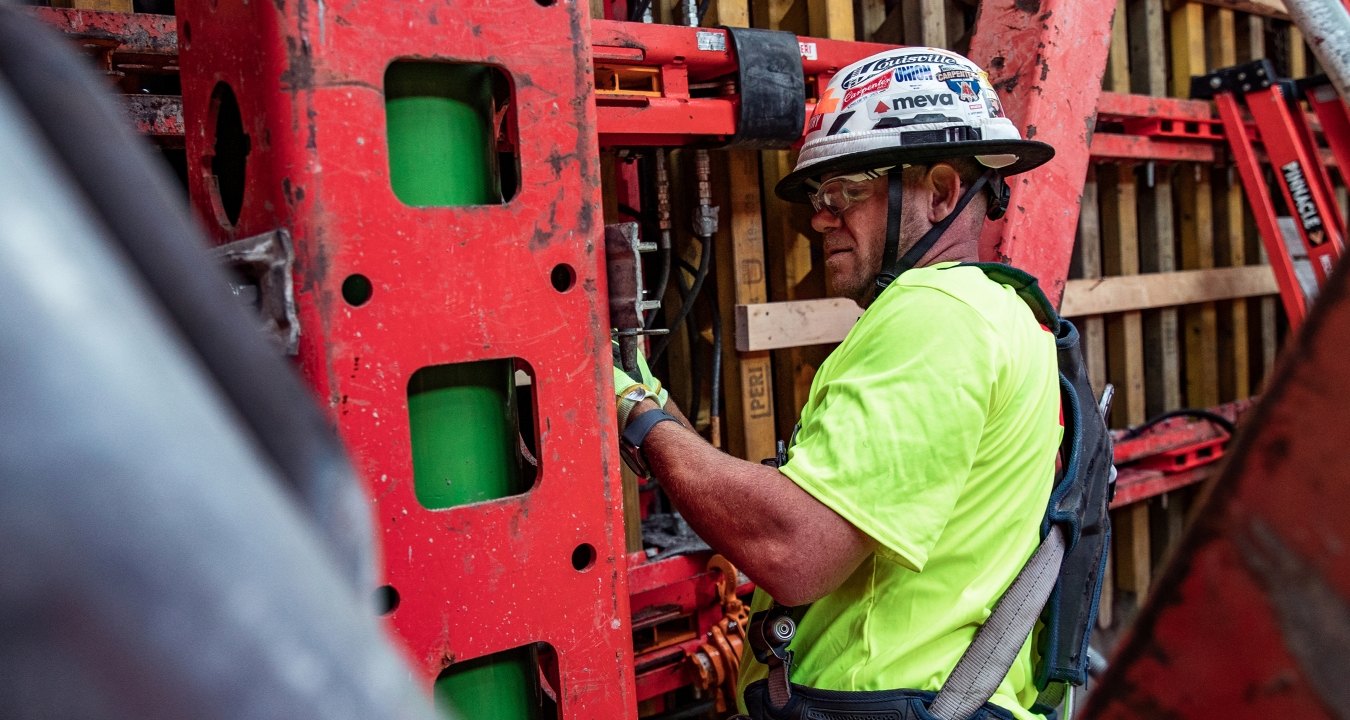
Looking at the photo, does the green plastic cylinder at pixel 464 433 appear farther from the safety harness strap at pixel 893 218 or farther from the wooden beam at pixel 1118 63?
the wooden beam at pixel 1118 63

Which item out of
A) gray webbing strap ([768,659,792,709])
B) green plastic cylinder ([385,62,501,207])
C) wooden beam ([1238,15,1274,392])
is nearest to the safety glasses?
gray webbing strap ([768,659,792,709])

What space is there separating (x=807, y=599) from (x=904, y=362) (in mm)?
430

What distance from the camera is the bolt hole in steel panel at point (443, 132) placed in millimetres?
1103

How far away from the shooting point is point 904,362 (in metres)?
1.58

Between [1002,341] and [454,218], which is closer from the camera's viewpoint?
[454,218]

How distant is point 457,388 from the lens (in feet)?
3.81

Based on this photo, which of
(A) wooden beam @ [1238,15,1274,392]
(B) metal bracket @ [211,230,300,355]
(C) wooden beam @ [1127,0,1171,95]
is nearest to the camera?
(B) metal bracket @ [211,230,300,355]

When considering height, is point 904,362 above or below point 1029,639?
above

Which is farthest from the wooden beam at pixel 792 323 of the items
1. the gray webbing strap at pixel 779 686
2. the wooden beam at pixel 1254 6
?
the wooden beam at pixel 1254 6

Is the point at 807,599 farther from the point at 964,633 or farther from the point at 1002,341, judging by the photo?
the point at 1002,341

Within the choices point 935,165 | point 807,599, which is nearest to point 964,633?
point 807,599

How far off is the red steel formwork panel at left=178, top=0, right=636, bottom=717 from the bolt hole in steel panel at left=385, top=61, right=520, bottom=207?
0.18ft

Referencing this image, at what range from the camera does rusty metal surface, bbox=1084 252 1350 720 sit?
0.45 meters

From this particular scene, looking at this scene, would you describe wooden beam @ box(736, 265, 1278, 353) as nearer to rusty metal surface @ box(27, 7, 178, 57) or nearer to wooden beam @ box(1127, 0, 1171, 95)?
wooden beam @ box(1127, 0, 1171, 95)
